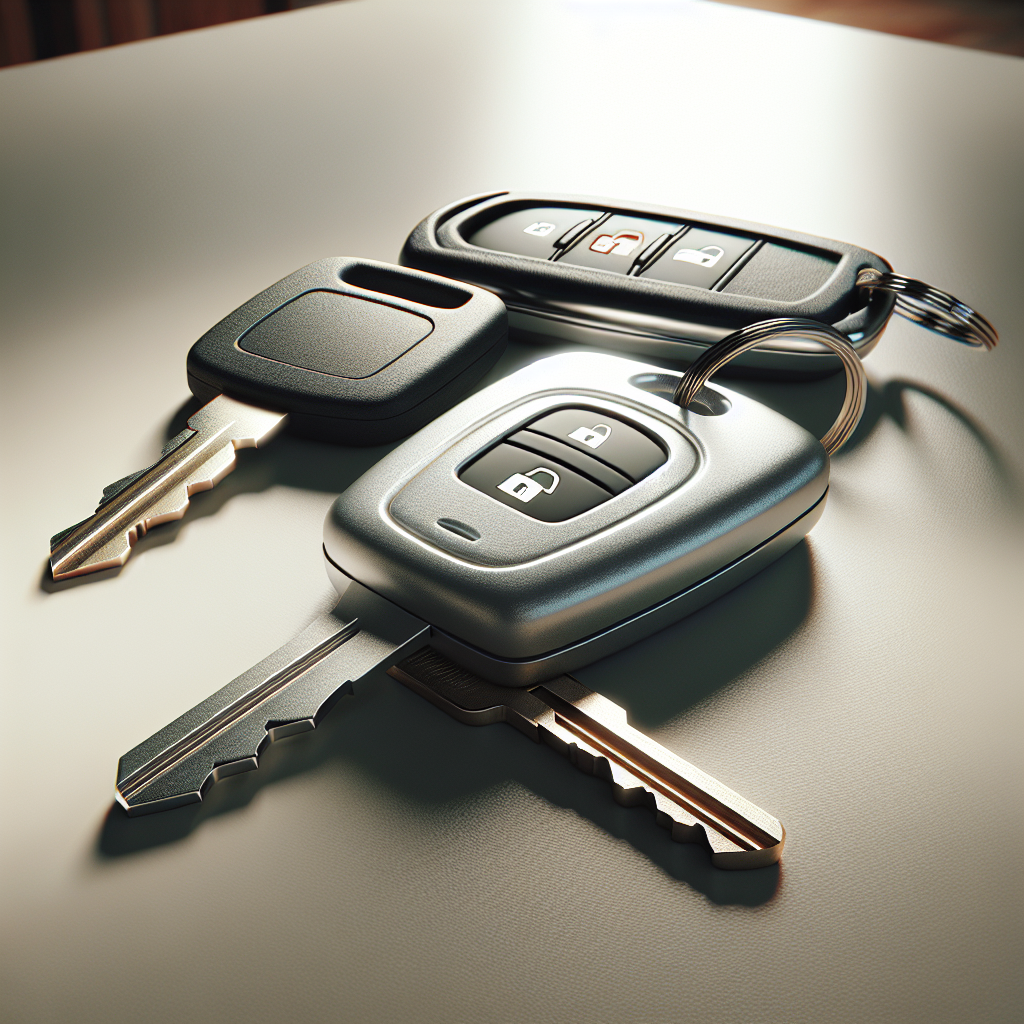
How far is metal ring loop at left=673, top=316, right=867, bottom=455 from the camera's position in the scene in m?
0.51

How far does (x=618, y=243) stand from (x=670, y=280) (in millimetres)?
60

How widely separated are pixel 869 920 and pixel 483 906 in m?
0.14

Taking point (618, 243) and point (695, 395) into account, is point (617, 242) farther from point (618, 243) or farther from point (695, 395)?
point (695, 395)

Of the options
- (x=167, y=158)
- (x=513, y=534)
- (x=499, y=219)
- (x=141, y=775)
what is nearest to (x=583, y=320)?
(x=499, y=219)

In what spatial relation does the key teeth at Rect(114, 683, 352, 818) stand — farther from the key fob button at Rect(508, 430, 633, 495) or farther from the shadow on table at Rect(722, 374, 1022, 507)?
the shadow on table at Rect(722, 374, 1022, 507)

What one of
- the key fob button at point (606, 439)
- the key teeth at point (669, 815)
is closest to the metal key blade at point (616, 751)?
the key teeth at point (669, 815)

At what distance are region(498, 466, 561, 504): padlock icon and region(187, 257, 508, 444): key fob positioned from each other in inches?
5.0

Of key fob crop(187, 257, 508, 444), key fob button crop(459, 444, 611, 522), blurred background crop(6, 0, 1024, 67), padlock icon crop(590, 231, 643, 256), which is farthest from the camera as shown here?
blurred background crop(6, 0, 1024, 67)

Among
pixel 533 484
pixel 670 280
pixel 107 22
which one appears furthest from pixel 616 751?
pixel 107 22

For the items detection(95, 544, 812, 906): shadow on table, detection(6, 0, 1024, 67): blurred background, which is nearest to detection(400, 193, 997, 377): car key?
detection(95, 544, 812, 906): shadow on table

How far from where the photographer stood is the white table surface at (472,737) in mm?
337

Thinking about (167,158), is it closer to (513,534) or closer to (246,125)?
(246,125)

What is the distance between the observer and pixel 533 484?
461 mm

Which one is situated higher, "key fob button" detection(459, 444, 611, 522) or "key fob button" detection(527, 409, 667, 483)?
"key fob button" detection(527, 409, 667, 483)
